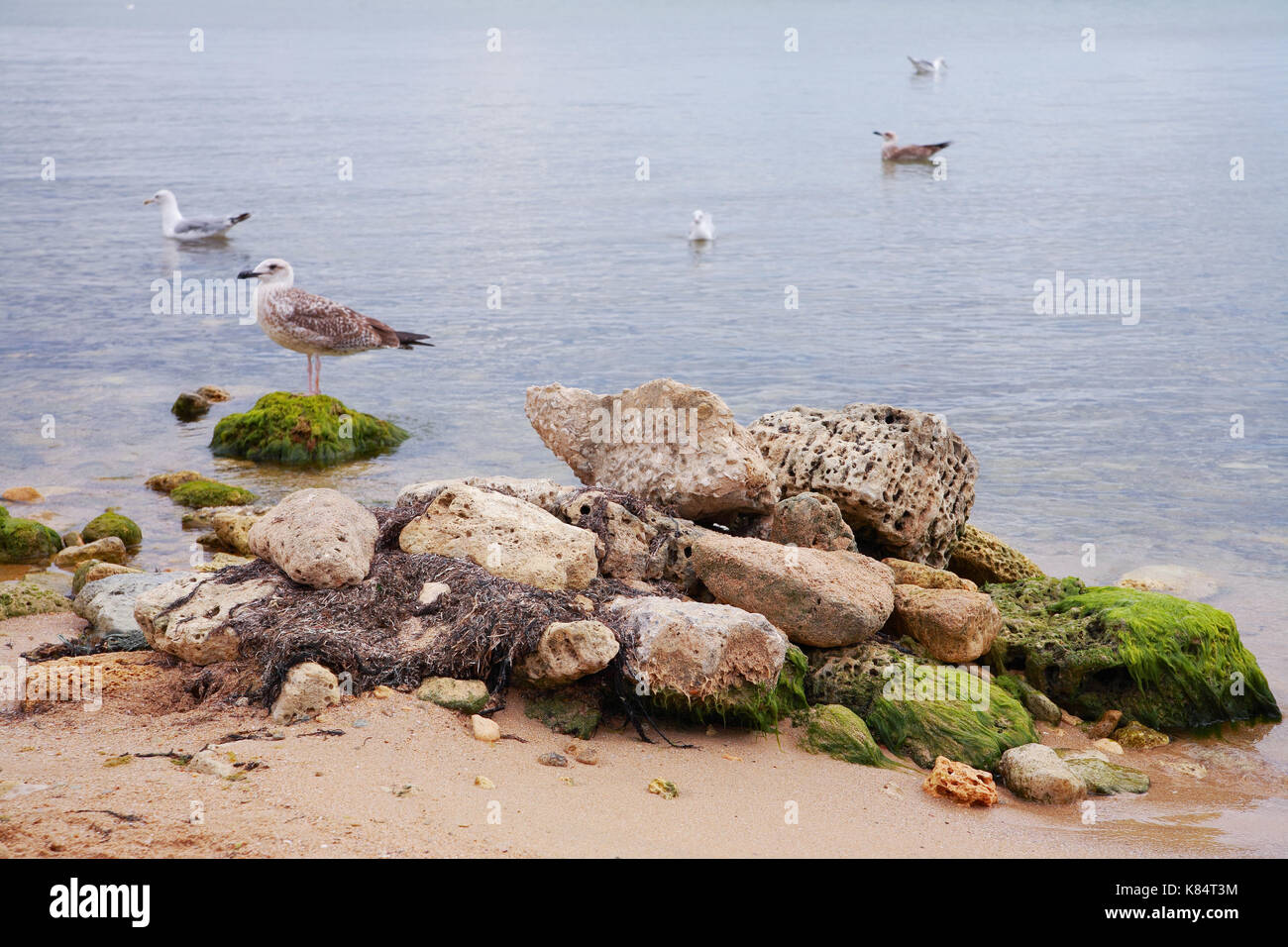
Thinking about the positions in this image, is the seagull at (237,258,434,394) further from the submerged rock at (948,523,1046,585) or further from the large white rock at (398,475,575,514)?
the submerged rock at (948,523,1046,585)

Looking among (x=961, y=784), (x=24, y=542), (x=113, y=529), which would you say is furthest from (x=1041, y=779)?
(x=24, y=542)

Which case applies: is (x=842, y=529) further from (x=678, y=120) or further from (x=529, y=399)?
(x=678, y=120)

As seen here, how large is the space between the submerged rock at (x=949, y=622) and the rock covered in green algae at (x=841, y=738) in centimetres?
86

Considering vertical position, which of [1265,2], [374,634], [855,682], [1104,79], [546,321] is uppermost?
[1265,2]

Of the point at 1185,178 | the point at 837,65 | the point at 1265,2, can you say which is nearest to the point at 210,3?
the point at 837,65

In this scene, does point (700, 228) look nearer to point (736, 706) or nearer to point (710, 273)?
point (710, 273)

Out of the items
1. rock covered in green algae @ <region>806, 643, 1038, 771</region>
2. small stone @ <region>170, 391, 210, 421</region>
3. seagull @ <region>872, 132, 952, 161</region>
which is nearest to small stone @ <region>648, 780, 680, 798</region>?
rock covered in green algae @ <region>806, 643, 1038, 771</region>

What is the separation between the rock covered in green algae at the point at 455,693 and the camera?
203 inches

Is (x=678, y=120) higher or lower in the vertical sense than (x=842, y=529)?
higher

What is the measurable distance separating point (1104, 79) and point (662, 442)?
164 ft

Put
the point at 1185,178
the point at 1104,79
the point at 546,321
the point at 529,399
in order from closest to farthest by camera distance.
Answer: the point at 529,399 → the point at 546,321 → the point at 1185,178 → the point at 1104,79

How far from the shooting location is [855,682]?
594 centimetres

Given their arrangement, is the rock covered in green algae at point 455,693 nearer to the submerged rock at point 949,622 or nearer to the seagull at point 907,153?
the submerged rock at point 949,622

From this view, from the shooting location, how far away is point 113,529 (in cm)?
861
